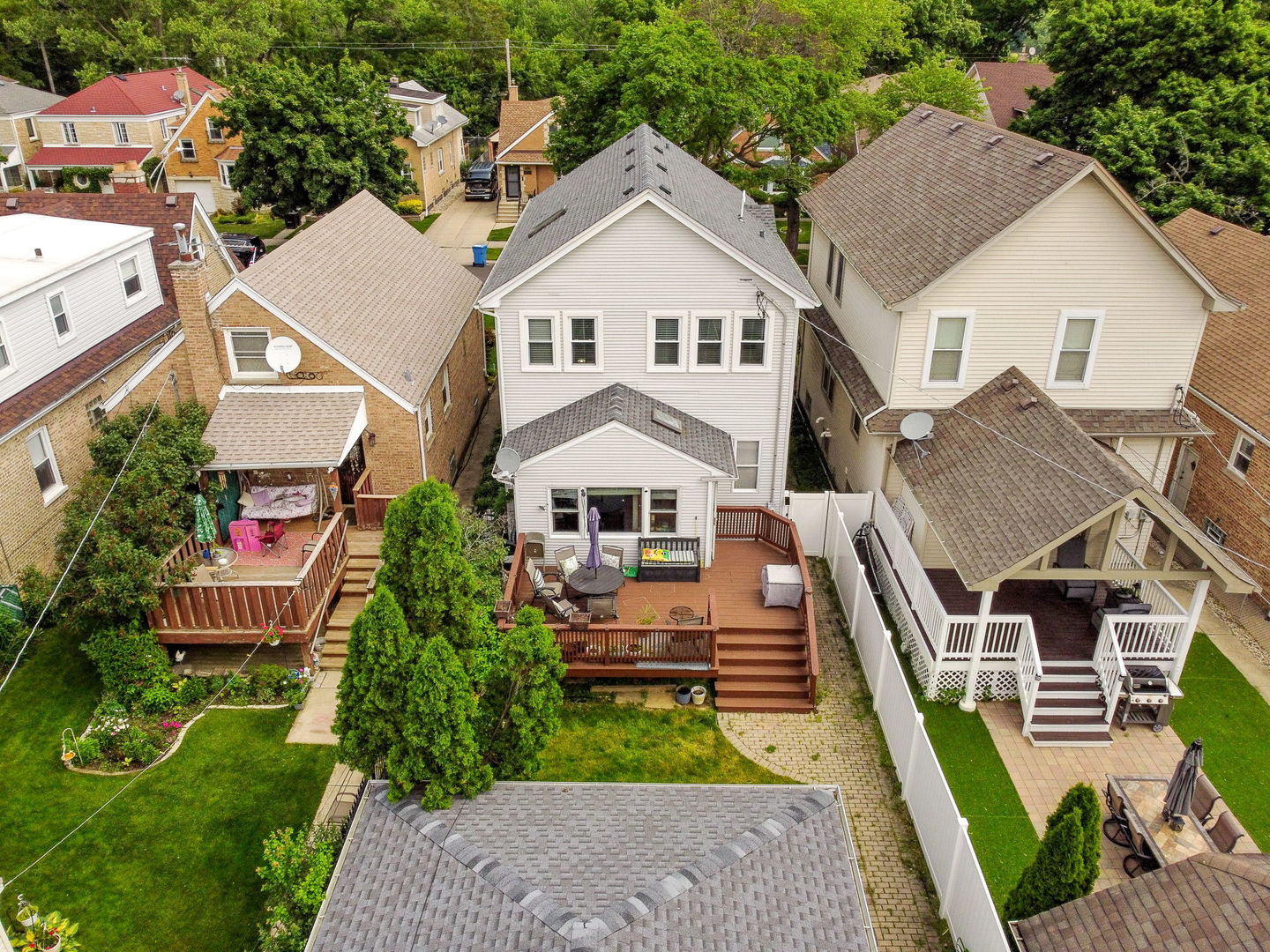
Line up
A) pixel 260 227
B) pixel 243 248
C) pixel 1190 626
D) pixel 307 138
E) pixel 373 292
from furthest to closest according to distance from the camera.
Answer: pixel 260 227 → pixel 243 248 → pixel 307 138 → pixel 373 292 → pixel 1190 626

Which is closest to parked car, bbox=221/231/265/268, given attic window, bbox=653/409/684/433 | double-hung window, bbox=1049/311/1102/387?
attic window, bbox=653/409/684/433

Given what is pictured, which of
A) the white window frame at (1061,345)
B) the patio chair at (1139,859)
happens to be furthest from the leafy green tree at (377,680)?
the white window frame at (1061,345)

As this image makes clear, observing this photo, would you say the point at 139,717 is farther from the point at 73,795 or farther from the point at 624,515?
the point at 624,515

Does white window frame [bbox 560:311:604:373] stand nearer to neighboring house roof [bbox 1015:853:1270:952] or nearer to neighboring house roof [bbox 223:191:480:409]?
neighboring house roof [bbox 223:191:480:409]

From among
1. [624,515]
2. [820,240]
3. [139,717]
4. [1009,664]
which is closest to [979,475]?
[1009,664]

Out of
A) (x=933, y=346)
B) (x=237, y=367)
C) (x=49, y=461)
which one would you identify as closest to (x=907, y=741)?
(x=933, y=346)

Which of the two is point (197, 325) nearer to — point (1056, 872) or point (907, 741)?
point (907, 741)
